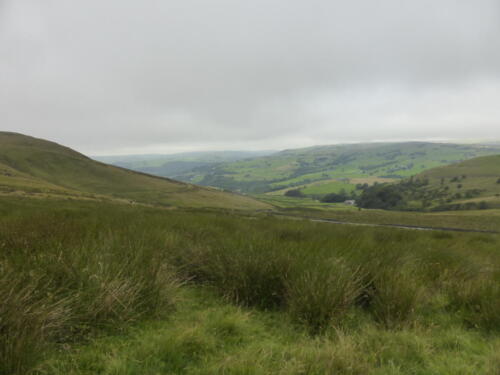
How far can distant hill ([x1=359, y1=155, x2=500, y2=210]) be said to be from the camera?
2975 inches

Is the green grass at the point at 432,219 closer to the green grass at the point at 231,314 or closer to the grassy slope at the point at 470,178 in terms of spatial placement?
the green grass at the point at 231,314

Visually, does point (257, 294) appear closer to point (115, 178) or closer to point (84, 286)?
→ point (84, 286)

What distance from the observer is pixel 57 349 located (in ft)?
7.82

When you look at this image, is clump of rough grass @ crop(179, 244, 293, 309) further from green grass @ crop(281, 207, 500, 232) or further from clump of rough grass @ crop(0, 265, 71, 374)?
green grass @ crop(281, 207, 500, 232)

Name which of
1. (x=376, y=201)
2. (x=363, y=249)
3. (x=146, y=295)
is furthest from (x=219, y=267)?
(x=376, y=201)

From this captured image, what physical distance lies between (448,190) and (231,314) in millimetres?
119613

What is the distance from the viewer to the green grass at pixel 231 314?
2.26 metres

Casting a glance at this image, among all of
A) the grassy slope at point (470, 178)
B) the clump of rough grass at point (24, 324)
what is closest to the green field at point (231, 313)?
the clump of rough grass at point (24, 324)

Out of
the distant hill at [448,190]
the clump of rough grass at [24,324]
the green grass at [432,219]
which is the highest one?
the clump of rough grass at [24,324]

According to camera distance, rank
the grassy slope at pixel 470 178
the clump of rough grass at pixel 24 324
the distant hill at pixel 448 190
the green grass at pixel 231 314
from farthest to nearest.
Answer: the grassy slope at pixel 470 178
the distant hill at pixel 448 190
the green grass at pixel 231 314
the clump of rough grass at pixel 24 324

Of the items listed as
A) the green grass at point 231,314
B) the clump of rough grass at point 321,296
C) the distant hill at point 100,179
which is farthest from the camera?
the distant hill at point 100,179

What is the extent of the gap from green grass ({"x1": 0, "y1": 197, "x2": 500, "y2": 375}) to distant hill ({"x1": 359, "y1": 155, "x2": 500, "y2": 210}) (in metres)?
82.3

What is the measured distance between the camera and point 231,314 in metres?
3.16

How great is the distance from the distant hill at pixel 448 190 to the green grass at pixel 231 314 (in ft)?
270
